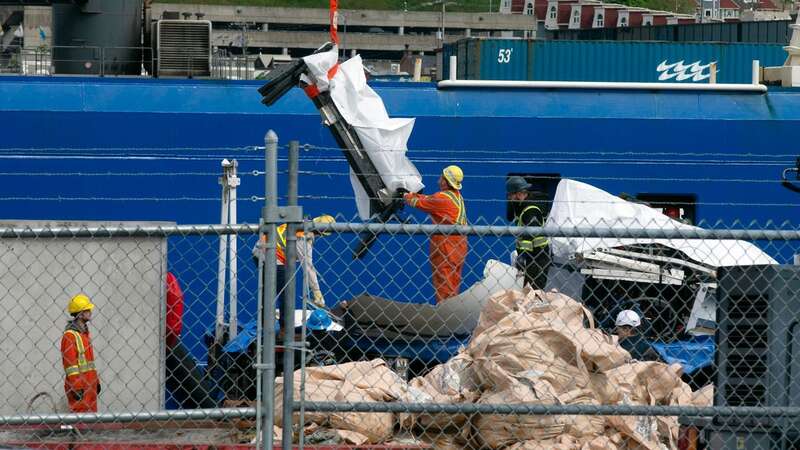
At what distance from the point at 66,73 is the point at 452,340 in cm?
899

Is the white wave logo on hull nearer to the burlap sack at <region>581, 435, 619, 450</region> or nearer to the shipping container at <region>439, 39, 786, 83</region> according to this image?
the shipping container at <region>439, 39, 786, 83</region>

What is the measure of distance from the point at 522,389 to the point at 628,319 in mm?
3194

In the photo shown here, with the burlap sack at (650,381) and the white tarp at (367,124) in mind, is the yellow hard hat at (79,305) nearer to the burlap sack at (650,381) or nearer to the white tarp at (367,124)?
the burlap sack at (650,381)

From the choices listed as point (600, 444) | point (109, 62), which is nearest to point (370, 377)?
point (600, 444)

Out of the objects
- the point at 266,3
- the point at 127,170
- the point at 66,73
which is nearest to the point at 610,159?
the point at 127,170

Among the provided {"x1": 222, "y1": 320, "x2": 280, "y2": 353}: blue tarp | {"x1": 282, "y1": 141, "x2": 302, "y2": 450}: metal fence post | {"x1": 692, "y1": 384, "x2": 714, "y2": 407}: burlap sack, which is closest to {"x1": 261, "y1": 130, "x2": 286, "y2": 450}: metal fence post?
{"x1": 282, "y1": 141, "x2": 302, "y2": 450}: metal fence post

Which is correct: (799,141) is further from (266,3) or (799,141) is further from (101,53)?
(266,3)

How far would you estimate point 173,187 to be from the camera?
1497 centimetres

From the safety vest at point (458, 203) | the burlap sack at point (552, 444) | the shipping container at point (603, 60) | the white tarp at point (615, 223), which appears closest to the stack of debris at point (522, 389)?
the burlap sack at point (552, 444)

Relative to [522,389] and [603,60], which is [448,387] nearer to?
[522,389]

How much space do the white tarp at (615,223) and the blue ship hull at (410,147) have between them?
1677 millimetres

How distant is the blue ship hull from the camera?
580 inches

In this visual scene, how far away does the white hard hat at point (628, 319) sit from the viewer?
10.4 meters

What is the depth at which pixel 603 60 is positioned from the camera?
20.2m
